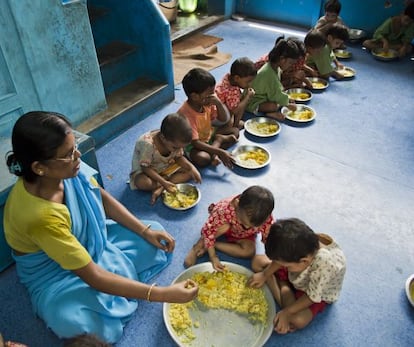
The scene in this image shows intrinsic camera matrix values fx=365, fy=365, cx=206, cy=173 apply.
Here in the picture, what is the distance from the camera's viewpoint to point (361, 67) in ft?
14.8

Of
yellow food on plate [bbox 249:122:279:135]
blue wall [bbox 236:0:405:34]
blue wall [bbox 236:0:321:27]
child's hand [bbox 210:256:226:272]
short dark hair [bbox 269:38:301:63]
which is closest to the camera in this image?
child's hand [bbox 210:256:226:272]

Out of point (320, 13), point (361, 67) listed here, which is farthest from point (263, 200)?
point (320, 13)

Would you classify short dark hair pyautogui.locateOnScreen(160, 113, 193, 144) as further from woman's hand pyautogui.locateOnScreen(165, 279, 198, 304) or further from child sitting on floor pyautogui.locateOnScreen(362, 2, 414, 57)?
child sitting on floor pyautogui.locateOnScreen(362, 2, 414, 57)

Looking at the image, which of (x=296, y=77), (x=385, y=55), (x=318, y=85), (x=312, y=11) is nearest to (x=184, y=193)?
(x=296, y=77)

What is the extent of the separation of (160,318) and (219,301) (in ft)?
1.05

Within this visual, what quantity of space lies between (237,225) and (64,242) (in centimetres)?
98

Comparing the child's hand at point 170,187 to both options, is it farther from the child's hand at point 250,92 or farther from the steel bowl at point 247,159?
the child's hand at point 250,92

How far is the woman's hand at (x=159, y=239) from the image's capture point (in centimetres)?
203

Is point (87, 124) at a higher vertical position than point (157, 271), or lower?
higher

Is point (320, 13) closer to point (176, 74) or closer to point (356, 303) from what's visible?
point (176, 74)

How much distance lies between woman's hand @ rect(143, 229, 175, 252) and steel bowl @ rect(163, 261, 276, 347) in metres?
0.32

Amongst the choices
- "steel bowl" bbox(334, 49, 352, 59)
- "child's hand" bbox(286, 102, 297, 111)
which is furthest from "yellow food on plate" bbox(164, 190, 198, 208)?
"steel bowl" bbox(334, 49, 352, 59)

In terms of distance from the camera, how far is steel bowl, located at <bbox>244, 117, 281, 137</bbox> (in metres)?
3.30

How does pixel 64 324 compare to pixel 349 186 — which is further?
pixel 349 186
